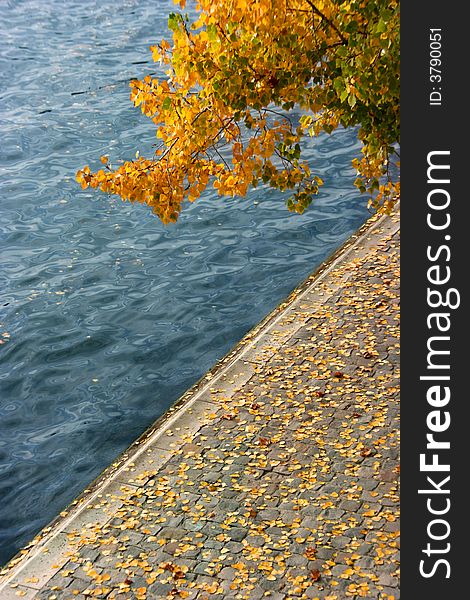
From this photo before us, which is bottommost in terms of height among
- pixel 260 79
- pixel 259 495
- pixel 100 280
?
pixel 259 495

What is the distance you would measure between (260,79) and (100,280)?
776 cm

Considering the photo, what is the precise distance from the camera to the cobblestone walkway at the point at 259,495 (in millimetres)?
7840

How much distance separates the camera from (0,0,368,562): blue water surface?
11.5 meters

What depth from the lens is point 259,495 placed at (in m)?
8.84

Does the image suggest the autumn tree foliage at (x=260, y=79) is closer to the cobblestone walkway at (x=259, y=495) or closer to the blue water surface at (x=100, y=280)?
the cobblestone walkway at (x=259, y=495)

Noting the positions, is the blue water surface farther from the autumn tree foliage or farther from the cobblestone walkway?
the autumn tree foliage

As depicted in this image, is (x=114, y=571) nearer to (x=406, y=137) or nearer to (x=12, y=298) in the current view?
(x=406, y=137)

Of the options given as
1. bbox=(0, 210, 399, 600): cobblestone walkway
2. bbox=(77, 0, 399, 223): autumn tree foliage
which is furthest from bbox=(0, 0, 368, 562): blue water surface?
bbox=(77, 0, 399, 223): autumn tree foliage

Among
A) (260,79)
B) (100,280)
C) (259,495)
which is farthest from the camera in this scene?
(100,280)

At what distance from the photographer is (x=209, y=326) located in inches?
540

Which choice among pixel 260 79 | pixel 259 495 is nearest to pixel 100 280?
pixel 259 495

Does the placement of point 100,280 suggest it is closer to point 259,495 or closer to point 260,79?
point 259,495

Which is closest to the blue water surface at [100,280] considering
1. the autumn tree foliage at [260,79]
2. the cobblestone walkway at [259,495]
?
the cobblestone walkway at [259,495]

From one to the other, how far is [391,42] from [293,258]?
9.00 meters
